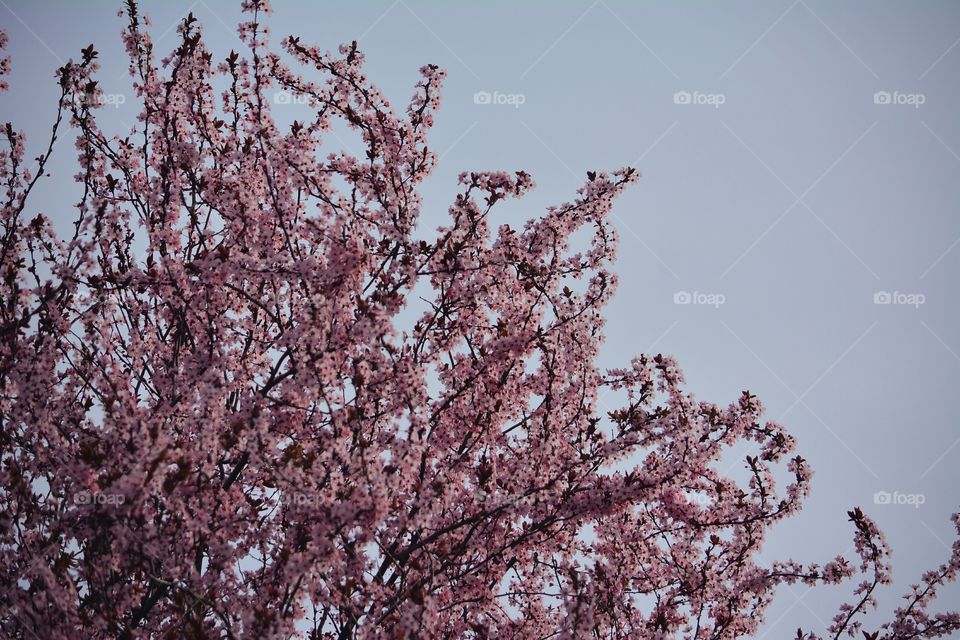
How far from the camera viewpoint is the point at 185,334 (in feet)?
24.5

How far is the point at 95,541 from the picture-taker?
594 centimetres

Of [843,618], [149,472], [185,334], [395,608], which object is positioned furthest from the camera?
[843,618]

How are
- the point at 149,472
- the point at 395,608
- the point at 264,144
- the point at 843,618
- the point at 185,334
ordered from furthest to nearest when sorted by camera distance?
1. the point at 843,618
2. the point at 185,334
3. the point at 264,144
4. the point at 395,608
5. the point at 149,472

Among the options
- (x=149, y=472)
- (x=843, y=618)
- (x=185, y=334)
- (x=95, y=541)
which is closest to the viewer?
(x=149, y=472)

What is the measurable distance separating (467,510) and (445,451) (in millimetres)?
630

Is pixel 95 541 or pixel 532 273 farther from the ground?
pixel 532 273

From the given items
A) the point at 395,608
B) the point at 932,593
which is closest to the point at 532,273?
the point at 395,608

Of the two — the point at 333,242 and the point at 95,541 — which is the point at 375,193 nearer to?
the point at 333,242

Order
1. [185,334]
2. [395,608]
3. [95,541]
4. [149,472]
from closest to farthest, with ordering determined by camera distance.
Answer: [149,472]
[95,541]
[395,608]
[185,334]

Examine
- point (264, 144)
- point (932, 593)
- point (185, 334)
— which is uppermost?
point (264, 144)

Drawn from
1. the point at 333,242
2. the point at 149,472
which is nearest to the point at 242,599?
the point at 149,472

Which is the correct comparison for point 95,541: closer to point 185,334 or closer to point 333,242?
point 185,334

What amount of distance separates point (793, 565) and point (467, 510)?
375 centimetres

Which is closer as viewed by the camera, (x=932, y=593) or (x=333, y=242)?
(x=333, y=242)
